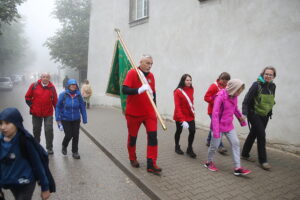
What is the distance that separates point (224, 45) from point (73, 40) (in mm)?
21552

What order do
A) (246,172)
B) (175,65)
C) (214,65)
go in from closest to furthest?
(246,172) → (214,65) → (175,65)

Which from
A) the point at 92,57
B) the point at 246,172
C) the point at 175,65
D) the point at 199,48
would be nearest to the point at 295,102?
the point at 246,172

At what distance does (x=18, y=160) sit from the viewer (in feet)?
7.16

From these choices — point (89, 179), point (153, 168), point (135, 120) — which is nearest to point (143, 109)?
point (135, 120)

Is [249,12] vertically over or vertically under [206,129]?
over

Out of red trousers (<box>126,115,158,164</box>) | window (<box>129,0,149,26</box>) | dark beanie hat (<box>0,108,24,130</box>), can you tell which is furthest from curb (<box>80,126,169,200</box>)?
window (<box>129,0,149,26</box>)

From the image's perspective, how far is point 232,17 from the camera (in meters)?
6.63

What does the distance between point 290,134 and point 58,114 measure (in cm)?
524

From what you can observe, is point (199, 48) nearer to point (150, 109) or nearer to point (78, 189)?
point (150, 109)

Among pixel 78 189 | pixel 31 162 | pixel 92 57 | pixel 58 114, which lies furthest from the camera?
pixel 92 57

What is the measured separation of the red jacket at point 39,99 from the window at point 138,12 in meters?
6.86

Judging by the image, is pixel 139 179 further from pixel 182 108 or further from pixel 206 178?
pixel 182 108

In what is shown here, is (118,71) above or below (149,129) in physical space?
above

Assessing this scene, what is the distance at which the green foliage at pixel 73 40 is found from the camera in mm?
24969
